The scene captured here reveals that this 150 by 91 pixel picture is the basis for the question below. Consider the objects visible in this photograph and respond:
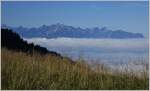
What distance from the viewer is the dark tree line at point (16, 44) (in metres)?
4.82

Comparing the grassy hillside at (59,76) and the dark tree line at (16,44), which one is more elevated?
the dark tree line at (16,44)

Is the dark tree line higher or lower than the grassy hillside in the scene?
higher

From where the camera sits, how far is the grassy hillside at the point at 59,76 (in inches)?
174

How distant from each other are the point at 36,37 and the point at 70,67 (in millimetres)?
475

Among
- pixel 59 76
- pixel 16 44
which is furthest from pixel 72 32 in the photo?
pixel 16 44

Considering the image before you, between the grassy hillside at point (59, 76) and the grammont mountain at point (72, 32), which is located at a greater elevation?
the grammont mountain at point (72, 32)

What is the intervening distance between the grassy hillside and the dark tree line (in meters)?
0.17

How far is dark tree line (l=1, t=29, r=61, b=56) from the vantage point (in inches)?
190

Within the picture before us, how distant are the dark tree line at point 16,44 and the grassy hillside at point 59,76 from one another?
6.5 inches

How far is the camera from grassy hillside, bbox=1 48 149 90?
4422 millimetres

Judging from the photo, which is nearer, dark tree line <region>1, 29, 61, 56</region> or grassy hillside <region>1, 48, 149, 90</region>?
grassy hillside <region>1, 48, 149, 90</region>

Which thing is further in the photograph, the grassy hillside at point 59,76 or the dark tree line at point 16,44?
the dark tree line at point 16,44

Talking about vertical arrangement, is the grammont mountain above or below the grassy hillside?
above

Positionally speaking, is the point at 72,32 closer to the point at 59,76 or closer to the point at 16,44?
the point at 59,76
